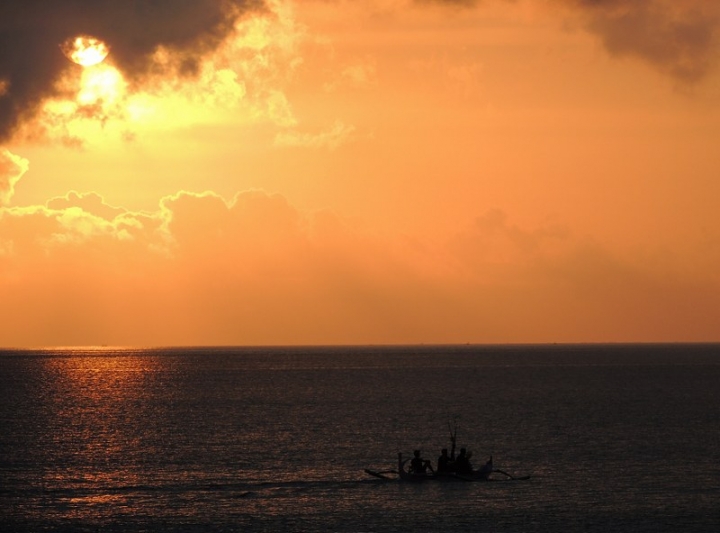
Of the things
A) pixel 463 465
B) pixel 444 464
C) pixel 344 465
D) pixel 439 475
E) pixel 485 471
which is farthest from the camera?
pixel 344 465

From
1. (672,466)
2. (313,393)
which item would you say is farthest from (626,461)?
(313,393)

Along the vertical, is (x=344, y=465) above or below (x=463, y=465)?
below

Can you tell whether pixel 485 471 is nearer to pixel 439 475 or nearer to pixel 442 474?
pixel 442 474

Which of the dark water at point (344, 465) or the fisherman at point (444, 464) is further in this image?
the fisherman at point (444, 464)

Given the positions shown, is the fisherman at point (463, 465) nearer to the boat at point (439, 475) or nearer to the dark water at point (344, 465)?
the boat at point (439, 475)

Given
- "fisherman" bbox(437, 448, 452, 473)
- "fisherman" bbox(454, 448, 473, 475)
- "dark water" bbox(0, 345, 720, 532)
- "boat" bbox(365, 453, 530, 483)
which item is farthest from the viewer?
"fisherman" bbox(437, 448, 452, 473)

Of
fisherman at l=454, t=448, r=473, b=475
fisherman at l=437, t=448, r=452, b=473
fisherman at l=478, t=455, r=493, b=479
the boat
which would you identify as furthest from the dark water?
fisherman at l=437, t=448, r=452, b=473

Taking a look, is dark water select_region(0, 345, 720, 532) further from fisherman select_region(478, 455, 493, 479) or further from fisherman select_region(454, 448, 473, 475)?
fisherman select_region(454, 448, 473, 475)

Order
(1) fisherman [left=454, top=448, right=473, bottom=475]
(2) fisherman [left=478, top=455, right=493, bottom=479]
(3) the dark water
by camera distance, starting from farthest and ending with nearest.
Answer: (1) fisherman [left=454, top=448, right=473, bottom=475], (2) fisherman [left=478, top=455, right=493, bottom=479], (3) the dark water

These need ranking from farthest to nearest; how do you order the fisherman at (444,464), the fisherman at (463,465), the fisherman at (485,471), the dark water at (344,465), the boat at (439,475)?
the fisherman at (444,464), the fisherman at (463,465), the fisherman at (485,471), the boat at (439,475), the dark water at (344,465)

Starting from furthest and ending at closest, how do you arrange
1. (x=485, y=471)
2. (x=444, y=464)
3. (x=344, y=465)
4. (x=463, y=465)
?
1. (x=344, y=465)
2. (x=444, y=464)
3. (x=463, y=465)
4. (x=485, y=471)

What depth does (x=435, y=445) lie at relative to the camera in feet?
296

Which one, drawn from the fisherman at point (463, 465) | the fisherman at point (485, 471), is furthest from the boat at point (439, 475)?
the fisherman at point (463, 465)

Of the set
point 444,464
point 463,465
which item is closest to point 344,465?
point 444,464
